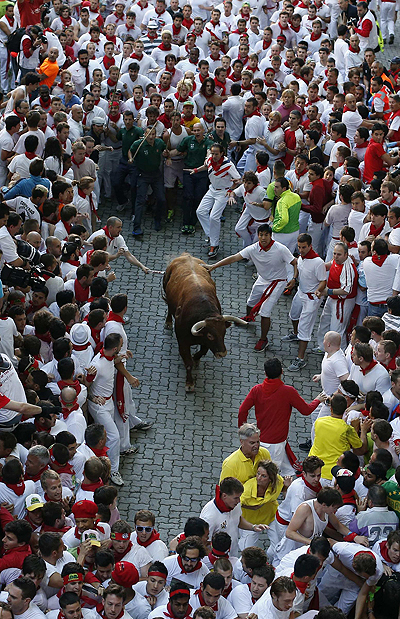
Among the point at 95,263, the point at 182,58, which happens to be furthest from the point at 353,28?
the point at 95,263

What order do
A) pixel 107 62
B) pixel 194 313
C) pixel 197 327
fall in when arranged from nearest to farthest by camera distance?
pixel 197 327, pixel 194 313, pixel 107 62

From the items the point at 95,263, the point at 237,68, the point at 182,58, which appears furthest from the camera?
the point at 182,58

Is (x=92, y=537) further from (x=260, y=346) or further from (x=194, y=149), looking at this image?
(x=194, y=149)

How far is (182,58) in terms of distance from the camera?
743 inches

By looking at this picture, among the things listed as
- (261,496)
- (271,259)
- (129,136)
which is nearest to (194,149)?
(129,136)

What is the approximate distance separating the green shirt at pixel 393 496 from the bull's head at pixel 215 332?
3895 mm

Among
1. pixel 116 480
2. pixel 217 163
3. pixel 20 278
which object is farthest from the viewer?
pixel 217 163

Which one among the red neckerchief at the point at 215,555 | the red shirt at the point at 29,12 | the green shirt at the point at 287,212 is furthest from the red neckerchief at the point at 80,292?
the red shirt at the point at 29,12

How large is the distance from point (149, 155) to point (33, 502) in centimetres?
831

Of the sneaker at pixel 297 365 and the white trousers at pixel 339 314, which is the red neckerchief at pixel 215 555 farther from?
the white trousers at pixel 339 314

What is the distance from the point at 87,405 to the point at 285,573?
3597 millimetres

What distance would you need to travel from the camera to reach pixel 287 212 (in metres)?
13.1

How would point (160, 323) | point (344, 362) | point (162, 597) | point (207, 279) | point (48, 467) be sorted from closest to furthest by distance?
1. point (162, 597)
2. point (48, 467)
3. point (344, 362)
4. point (207, 279)
5. point (160, 323)

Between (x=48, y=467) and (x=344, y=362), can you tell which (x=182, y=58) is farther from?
(x=48, y=467)
